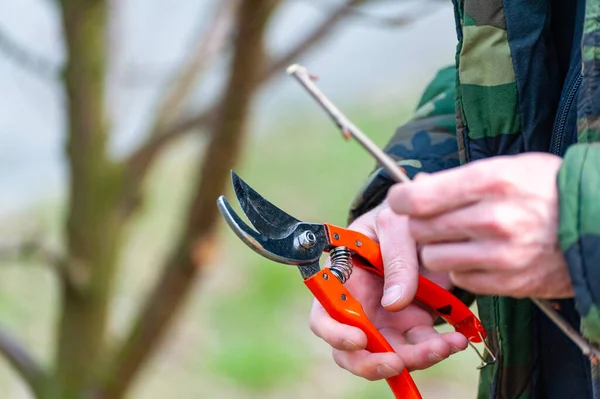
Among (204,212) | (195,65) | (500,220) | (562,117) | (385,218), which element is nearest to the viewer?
(500,220)

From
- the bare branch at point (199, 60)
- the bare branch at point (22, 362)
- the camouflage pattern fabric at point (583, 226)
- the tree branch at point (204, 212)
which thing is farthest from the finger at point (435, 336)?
the bare branch at point (199, 60)

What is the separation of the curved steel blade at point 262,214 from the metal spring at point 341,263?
0.20ft

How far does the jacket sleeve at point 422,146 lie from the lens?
0.95 m

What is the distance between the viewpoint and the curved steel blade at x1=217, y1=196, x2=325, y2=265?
2.50 ft

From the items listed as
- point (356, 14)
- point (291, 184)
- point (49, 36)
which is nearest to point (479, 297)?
point (356, 14)

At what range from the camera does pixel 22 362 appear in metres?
1.58

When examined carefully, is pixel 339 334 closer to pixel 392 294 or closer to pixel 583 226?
pixel 392 294

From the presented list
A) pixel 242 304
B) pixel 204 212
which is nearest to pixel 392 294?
pixel 204 212

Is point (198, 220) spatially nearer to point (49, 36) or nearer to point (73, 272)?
point (73, 272)

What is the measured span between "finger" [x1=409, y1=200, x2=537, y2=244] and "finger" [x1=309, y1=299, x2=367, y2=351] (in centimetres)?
22

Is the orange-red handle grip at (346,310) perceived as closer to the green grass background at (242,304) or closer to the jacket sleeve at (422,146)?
the jacket sleeve at (422,146)

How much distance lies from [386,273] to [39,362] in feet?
3.48

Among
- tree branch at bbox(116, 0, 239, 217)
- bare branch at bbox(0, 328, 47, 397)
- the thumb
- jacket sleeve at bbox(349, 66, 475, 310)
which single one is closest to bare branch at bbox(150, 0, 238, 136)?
tree branch at bbox(116, 0, 239, 217)

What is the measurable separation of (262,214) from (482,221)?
30 centimetres
